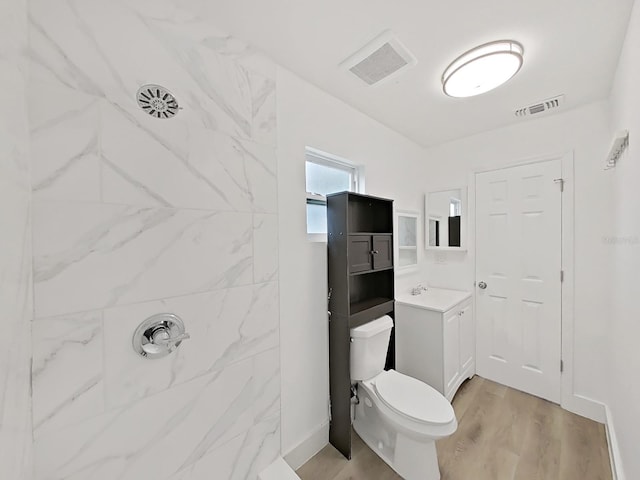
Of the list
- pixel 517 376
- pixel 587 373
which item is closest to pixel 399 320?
pixel 517 376

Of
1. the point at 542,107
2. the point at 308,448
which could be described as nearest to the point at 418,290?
the point at 308,448

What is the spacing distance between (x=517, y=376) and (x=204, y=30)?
3.44 meters

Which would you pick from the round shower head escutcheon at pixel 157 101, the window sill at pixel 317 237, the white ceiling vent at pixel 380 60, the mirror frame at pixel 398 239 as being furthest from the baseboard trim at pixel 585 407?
the round shower head escutcheon at pixel 157 101

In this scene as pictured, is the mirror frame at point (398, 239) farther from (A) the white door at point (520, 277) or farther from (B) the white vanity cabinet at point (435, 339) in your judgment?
(A) the white door at point (520, 277)

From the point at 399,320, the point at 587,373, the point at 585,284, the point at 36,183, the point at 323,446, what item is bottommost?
the point at 323,446

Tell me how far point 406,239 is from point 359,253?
1061 mm

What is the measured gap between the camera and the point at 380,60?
1.42m

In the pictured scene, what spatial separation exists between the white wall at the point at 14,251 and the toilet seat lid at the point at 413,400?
5.03 ft

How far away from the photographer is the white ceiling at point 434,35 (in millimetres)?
1106

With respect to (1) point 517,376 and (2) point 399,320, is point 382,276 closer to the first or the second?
(2) point 399,320

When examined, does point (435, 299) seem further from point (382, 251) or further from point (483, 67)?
point (483, 67)

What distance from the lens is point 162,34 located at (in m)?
1.03

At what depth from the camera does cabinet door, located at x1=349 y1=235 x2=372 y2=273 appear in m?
1.61

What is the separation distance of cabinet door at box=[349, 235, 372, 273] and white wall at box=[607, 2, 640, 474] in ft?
4.10
